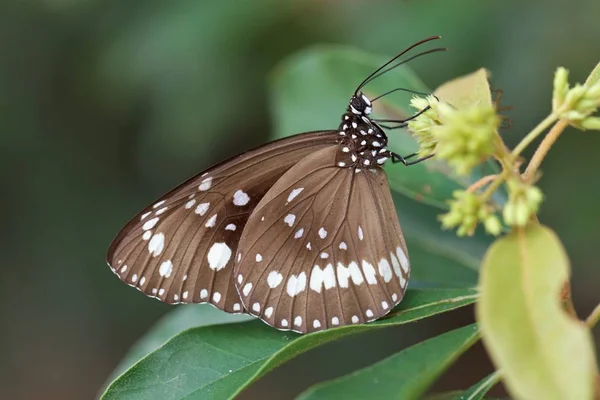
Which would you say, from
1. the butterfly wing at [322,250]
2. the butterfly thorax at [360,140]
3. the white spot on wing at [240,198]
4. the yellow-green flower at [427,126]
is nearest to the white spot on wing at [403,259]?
the butterfly wing at [322,250]

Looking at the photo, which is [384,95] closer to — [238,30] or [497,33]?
[497,33]

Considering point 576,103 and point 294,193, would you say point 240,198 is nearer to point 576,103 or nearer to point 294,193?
point 294,193

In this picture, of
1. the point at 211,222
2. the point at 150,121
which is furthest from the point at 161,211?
the point at 150,121

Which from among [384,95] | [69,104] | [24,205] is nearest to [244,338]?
[384,95]

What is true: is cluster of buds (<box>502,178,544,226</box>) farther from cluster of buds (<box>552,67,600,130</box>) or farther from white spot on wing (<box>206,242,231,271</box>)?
white spot on wing (<box>206,242,231,271</box>)

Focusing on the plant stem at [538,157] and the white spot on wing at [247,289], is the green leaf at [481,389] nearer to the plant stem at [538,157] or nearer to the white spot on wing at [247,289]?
the plant stem at [538,157]
